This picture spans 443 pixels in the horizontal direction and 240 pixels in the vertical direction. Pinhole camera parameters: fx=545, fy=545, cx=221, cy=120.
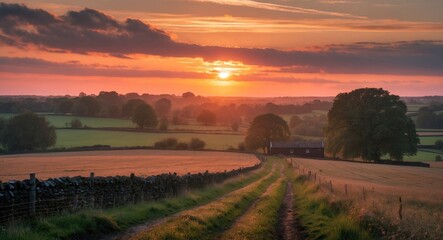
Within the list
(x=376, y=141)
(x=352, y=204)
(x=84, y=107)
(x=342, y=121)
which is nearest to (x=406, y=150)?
(x=376, y=141)

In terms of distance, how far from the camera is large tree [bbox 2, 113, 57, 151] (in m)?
113

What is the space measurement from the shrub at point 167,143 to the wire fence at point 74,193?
92.0m

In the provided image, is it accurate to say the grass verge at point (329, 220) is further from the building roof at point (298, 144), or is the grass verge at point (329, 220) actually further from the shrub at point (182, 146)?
the building roof at point (298, 144)

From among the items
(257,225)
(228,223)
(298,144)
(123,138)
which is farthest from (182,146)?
(257,225)

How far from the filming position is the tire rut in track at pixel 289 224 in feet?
63.3

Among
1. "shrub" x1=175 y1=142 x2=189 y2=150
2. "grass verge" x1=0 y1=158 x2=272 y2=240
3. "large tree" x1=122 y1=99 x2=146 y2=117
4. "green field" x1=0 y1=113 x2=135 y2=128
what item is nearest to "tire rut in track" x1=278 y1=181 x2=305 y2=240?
"grass verge" x1=0 y1=158 x2=272 y2=240

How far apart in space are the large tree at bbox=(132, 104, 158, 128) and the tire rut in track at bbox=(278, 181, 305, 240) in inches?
4582

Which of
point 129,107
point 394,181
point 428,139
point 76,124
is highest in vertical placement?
point 129,107

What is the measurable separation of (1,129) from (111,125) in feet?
135

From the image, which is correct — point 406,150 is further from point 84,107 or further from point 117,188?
point 84,107

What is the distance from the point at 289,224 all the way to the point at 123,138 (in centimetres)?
11177

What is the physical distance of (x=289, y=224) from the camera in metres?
22.5

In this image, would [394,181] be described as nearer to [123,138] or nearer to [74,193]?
[74,193]

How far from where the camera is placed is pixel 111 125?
15312 centimetres
